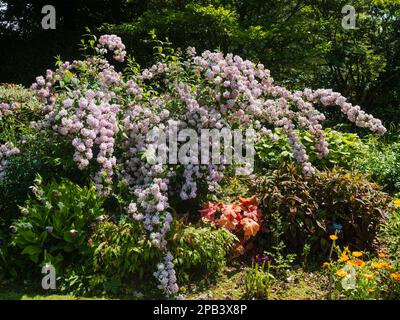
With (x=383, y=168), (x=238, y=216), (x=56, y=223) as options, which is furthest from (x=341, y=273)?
(x=383, y=168)

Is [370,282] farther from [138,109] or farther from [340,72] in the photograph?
[340,72]

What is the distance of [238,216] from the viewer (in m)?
4.84

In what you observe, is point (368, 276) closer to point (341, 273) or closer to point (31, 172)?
point (341, 273)

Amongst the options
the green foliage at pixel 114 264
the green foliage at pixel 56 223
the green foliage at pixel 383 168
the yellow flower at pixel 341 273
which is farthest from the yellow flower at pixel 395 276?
the green foliage at pixel 56 223

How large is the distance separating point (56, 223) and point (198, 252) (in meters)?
1.31

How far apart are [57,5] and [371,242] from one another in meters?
12.3

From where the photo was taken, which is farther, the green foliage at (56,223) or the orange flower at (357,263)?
the green foliage at (56,223)

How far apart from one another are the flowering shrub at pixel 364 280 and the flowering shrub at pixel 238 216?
820mm

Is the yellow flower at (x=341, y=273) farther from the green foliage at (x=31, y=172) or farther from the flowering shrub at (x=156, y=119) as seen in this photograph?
the green foliage at (x=31, y=172)

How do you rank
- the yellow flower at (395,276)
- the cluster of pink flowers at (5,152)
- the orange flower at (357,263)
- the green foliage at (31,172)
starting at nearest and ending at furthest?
the yellow flower at (395,276), the orange flower at (357,263), the green foliage at (31,172), the cluster of pink flowers at (5,152)

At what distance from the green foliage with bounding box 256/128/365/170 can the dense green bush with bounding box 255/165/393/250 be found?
33.2 inches

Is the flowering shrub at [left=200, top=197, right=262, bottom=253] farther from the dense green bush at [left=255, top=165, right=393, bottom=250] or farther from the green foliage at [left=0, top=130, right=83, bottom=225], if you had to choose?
the green foliage at [left=0, top=130, right=83, bottom=225]

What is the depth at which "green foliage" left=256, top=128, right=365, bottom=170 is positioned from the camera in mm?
6000

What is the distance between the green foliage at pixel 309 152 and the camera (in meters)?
6.00
